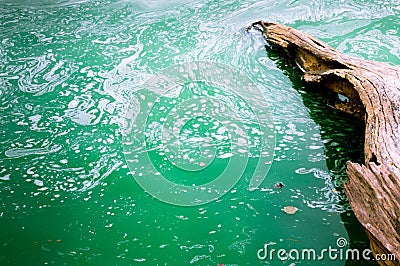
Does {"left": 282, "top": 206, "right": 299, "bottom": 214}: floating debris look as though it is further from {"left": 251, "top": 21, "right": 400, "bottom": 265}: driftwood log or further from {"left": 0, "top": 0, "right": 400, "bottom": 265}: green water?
{"left": 251, "top": 21, "right": 400, "bottom": 265}: driftwood log

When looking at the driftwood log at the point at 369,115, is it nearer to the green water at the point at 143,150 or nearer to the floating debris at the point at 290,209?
the green water at the point at 143,150

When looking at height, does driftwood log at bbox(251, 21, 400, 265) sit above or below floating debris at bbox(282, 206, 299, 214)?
above

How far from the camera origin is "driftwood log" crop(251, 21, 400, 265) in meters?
1.21

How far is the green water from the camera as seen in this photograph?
1516mm

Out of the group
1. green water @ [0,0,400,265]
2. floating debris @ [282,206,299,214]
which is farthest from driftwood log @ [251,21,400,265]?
floating debris @ [282,206,299,214]

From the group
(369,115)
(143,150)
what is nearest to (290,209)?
(369,115)

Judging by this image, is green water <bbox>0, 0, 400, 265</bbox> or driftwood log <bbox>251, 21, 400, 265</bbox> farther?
green water <bbox>0, 0, 400, 265</bbox>

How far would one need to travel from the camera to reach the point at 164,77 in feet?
8.44

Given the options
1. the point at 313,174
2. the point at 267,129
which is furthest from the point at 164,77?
the point at 313,174

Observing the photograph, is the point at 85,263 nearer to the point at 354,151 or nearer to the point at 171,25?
the point at 354,151

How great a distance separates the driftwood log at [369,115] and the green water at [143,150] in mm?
120

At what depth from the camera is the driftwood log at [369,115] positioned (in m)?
1.21

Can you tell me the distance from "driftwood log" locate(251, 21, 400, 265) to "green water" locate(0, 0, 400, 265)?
0.39ft

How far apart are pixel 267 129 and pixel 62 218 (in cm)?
106
